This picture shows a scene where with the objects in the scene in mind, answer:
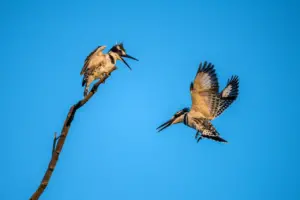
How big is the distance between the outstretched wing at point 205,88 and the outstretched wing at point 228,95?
12.2 inches

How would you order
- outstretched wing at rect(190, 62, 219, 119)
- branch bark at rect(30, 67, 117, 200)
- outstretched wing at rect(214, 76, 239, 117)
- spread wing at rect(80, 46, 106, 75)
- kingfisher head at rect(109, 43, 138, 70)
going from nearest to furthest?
branch bark at rect(30, 67, 117, 200), outstretched wing at rect(190, 62, 219, 119), outstretched wing at rect(214, 76, 239, 117), spread wing at rect(80, 46, 106, 75), kingfisher head at rect(109, 43, 138, 70)

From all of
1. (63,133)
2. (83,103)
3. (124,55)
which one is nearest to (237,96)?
(124,55)

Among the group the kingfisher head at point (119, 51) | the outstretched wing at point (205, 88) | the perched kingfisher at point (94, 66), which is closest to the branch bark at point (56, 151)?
the outstretched wing at point (205, 88)

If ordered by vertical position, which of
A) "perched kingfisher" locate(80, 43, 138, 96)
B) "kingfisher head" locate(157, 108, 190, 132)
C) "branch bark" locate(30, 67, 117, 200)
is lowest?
"branch bark" locate(30, 67, 117, 200)

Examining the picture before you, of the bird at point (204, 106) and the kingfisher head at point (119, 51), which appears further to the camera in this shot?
the kingfisher head at point (119, 51)

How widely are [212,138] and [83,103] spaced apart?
3.74 meters

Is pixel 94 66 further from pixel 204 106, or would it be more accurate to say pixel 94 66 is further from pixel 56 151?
pixel 56 151

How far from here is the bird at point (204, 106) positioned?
7.84 m

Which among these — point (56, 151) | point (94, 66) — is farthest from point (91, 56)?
point (56, 151)

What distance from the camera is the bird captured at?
7.84 m

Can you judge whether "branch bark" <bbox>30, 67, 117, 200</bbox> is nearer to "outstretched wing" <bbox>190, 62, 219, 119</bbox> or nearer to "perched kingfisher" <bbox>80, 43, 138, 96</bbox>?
"outstretched wing" <bbox>190, 62, 219, 119</bbox>

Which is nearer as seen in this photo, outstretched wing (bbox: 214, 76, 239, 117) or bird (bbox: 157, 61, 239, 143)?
bird (bbox: 157, 61, 239, 143)

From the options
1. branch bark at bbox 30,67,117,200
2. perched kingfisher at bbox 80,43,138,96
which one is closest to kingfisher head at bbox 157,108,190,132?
perched kingfisher at bbox 80,43,138,96

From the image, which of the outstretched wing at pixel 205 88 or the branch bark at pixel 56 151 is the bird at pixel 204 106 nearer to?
the outstretched wing at pixel 205 88
